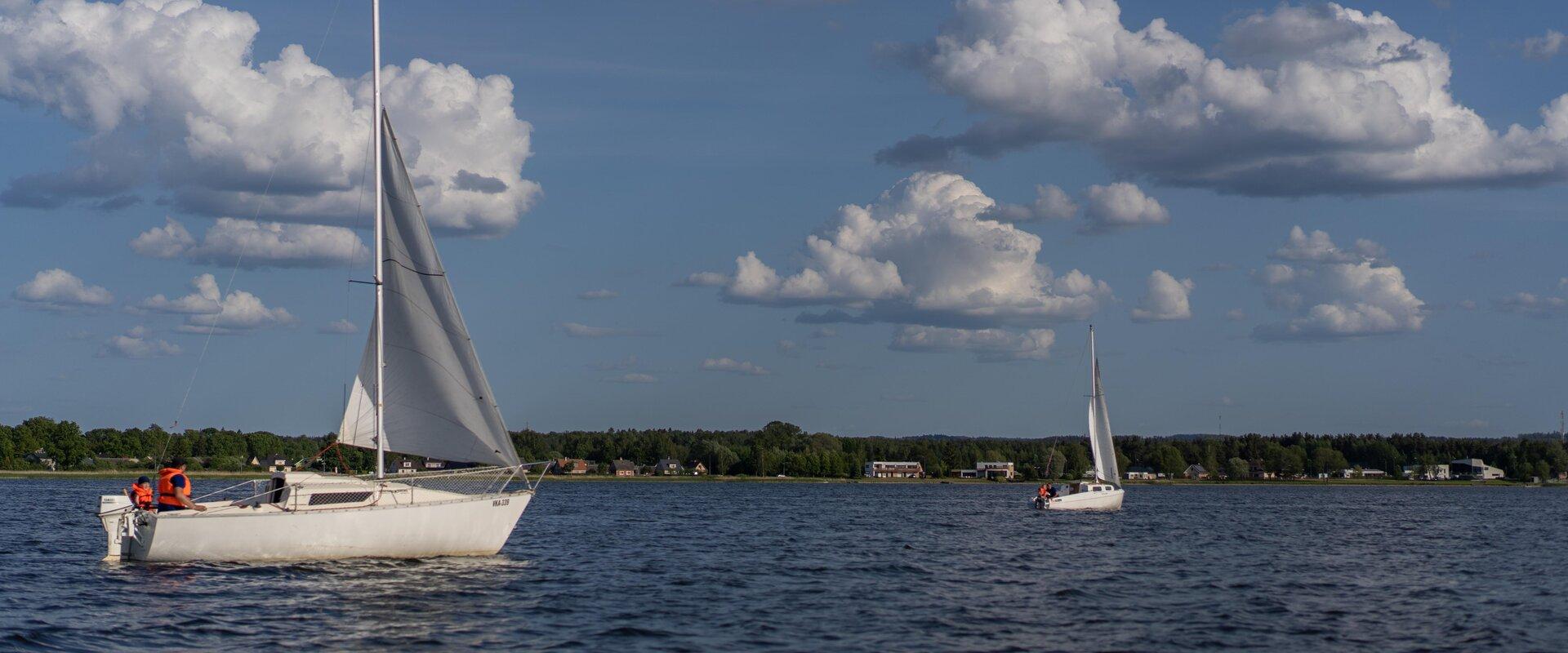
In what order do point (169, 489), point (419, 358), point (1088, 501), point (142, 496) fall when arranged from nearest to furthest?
point (169, 489)
point (142, 496)
point (419, 358)
point (1088, 501)

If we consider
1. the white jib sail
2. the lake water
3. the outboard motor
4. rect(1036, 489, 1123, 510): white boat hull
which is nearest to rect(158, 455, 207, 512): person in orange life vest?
the outboard motor

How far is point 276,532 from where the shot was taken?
114 ft

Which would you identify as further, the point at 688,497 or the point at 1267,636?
the point at 688,497

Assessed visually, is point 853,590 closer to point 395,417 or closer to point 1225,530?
point 395,417

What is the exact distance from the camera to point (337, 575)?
34250 mm

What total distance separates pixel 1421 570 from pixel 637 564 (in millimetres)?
24678

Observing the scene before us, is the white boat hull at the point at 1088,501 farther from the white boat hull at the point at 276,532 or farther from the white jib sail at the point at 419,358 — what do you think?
the white boat hull at the point at 276,532

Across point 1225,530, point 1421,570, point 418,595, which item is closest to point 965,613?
point 418,595

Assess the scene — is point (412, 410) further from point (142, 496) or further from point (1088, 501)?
point (1088, 501)

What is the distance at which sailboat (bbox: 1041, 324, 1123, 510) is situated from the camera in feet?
292

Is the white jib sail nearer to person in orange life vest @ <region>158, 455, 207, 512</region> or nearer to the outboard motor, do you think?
person in orange life vest @ <region>158, 455, 207, 512</region>

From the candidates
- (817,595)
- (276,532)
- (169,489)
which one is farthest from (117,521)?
(817,595)

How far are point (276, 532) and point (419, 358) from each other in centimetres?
562

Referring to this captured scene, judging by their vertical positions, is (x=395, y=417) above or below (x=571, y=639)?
above
